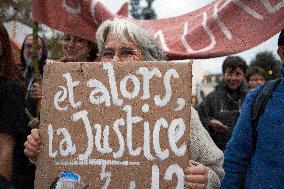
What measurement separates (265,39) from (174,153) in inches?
55.1

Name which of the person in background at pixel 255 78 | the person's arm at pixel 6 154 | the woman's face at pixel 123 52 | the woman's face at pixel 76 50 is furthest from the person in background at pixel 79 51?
the person in background at pixel 255 78

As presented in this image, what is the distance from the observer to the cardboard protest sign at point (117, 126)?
2.07 metres

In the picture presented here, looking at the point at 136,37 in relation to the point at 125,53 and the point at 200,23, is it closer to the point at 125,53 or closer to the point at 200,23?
the point at 125,53

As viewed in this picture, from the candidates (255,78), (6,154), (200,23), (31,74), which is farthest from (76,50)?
(255,78)

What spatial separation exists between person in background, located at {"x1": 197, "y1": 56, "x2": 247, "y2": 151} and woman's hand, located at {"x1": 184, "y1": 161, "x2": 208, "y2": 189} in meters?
2.51

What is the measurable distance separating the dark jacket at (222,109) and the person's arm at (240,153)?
1925 millimetres

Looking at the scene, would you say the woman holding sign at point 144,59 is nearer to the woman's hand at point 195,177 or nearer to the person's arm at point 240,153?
the woman's hand at point 195,177

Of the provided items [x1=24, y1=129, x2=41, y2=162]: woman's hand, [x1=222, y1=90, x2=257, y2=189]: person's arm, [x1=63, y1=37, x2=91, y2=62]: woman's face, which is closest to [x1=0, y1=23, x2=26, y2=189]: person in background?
[x1=24, y1=129, x2=41, y2=162]: woman's hand

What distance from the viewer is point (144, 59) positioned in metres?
2.49

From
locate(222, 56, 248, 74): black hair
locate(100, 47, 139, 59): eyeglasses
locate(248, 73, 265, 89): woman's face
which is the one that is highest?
locate(222, 56, 248, 74): black hair

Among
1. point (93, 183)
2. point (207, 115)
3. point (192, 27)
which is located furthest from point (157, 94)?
point (207, 115)

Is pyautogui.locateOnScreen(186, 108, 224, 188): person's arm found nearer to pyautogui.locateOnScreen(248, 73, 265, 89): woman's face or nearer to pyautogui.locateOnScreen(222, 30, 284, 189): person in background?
pyautogui.locateOnScreen(222, 30, 284, 189): person in background

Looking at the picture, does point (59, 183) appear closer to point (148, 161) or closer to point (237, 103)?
point (148, 161)

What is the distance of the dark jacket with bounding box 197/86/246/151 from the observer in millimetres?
4684
